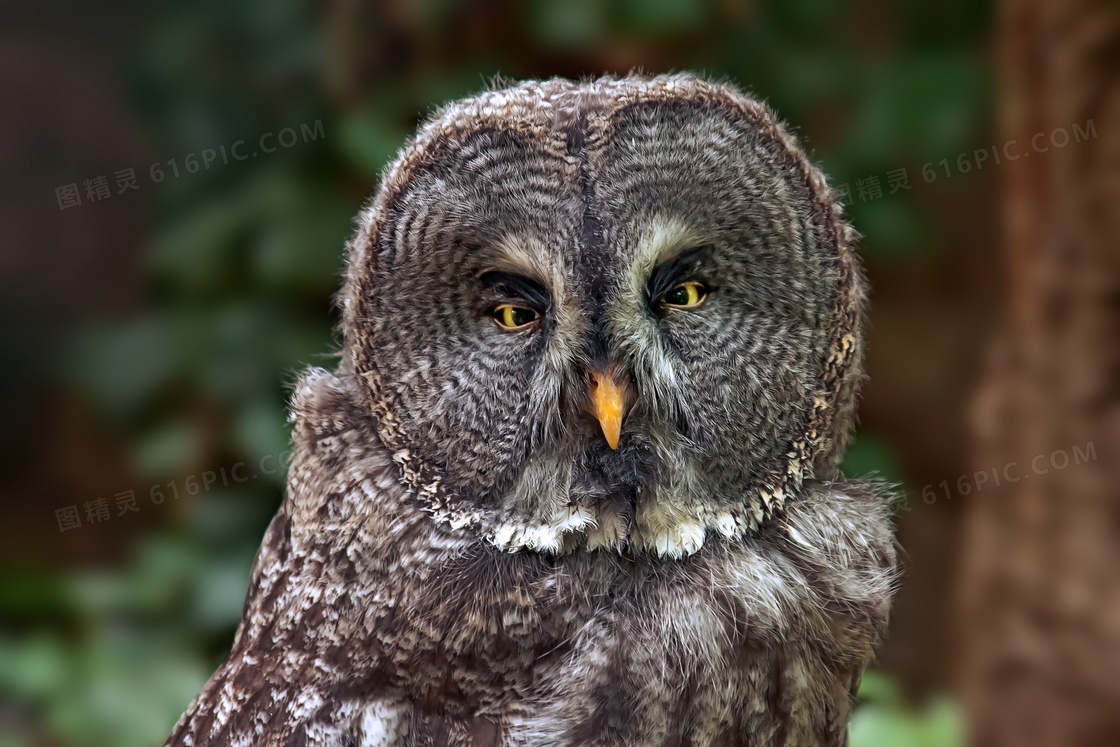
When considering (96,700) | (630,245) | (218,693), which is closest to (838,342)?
(630,245)

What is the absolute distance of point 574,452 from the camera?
1010 mm

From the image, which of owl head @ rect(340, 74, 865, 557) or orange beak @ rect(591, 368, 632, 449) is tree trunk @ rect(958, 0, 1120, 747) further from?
orange beak @ rect(591, 368, 632, 449)

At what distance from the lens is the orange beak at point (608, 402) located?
96 centimetres

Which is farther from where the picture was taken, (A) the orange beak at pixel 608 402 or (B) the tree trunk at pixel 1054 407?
(B) the tree trunk at pixel 1054 407

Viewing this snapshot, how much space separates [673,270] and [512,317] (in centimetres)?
16

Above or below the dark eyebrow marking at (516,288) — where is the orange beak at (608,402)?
below

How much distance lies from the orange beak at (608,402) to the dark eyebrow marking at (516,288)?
86 mm

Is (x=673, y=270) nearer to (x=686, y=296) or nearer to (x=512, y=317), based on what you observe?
(x=686, y=296)

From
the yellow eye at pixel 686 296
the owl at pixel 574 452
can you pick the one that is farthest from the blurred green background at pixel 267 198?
the yellow eye at pixel 686 296

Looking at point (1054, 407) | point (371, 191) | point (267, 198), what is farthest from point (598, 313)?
point (1054, 407)

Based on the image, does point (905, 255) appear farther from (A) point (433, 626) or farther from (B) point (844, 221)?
(A) point (433, 626)

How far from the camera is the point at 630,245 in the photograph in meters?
0.95

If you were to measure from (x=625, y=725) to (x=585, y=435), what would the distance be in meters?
0.28

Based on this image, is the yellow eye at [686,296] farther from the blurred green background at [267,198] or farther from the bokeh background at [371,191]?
the bokeh background at [371,191]
